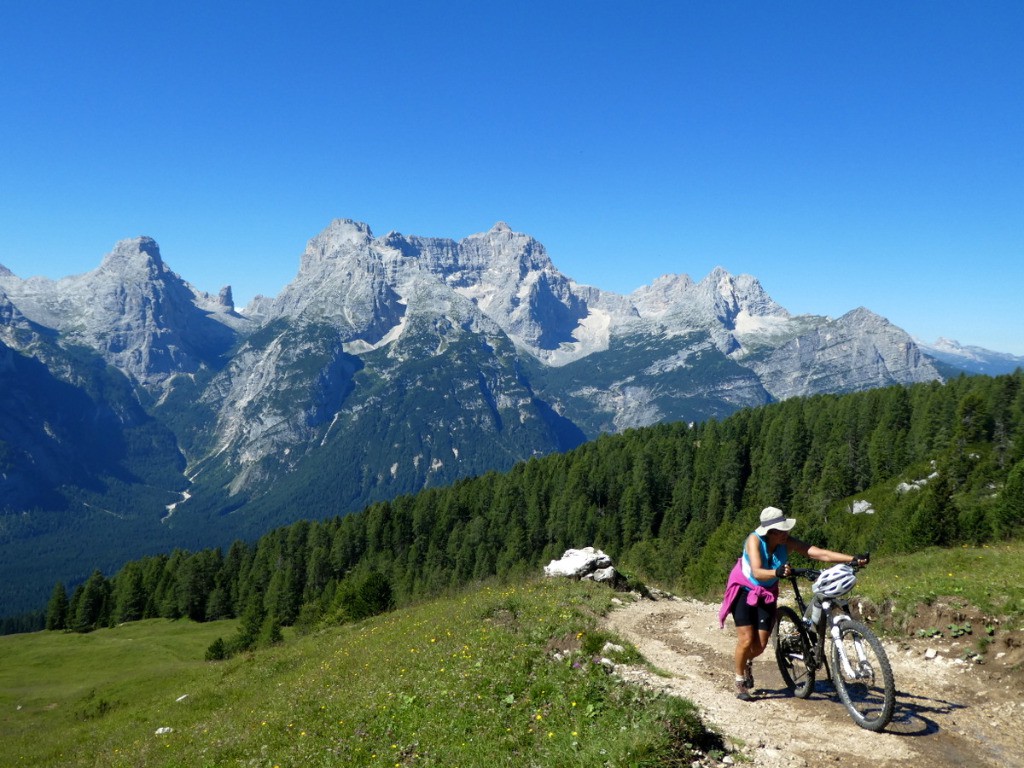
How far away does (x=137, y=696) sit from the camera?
41.7m

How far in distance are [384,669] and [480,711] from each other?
7744mm

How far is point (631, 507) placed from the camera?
136m

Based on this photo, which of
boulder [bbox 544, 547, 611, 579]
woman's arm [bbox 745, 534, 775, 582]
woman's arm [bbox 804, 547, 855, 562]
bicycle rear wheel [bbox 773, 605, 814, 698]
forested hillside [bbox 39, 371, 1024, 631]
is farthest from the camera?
forested hillside [bbox 39, 371, 1024, 631]

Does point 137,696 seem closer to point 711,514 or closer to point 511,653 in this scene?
point 511,653

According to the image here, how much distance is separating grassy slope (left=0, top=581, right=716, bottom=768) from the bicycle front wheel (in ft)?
10.7

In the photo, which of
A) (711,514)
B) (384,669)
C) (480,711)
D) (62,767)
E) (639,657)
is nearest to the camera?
(480,711)

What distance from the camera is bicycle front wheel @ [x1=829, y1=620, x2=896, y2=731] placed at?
11250 millimetres

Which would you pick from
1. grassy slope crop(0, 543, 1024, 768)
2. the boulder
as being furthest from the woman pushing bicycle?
the boulder

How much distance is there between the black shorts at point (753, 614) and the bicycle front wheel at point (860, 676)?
130cm

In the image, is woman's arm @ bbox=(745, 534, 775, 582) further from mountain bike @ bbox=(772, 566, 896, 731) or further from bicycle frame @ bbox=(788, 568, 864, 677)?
mountain bike @ bbox=(772, 566, 896, 731)

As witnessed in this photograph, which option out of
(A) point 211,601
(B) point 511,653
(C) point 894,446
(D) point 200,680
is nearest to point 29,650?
(A) point 211,601

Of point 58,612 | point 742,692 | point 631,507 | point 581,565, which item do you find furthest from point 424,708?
point 58,612

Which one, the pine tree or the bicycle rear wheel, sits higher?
the bicycle rear wheel

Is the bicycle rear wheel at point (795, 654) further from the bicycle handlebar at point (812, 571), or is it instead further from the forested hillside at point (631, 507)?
the forested hillside at point (631, 507)
